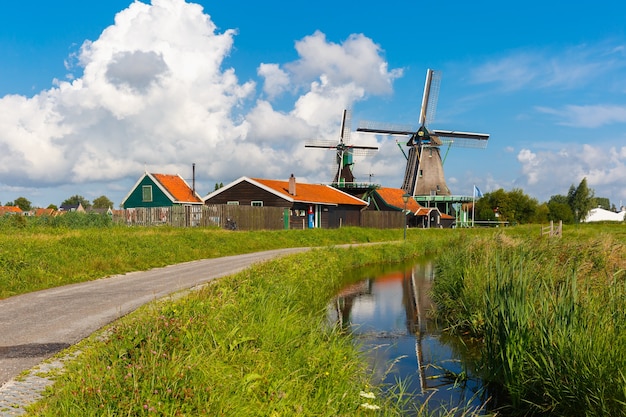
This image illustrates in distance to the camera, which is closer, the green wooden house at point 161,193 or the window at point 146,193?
the green wooden house at point 161,193

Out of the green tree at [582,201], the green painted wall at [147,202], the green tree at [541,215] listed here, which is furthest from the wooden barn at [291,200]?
the green tree at [582,201]

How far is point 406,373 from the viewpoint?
9578mm

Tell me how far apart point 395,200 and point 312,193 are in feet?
→ 60.0

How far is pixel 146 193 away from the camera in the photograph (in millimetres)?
48062

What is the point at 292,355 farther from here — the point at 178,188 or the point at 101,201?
the point at 101,201

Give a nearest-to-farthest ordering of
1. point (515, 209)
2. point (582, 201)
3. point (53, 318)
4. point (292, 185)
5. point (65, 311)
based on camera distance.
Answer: point (53, 318) → point (65, 311) → point (292, 185) → point (515, 209) → point (582, 201)

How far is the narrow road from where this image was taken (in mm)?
7086

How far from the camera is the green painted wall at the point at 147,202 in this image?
47.1 metres

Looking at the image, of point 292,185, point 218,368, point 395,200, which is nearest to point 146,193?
point 292,185

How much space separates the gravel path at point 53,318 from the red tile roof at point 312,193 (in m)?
26.2

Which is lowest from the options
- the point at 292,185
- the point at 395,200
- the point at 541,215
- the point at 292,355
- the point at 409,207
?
the point at 292,355

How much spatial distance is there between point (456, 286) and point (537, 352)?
286 inches

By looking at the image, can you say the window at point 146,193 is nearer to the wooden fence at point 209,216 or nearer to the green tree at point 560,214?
the wooden fence at point 209,216

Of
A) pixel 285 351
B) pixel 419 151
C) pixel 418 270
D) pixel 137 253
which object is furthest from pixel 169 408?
pixel 419 151
